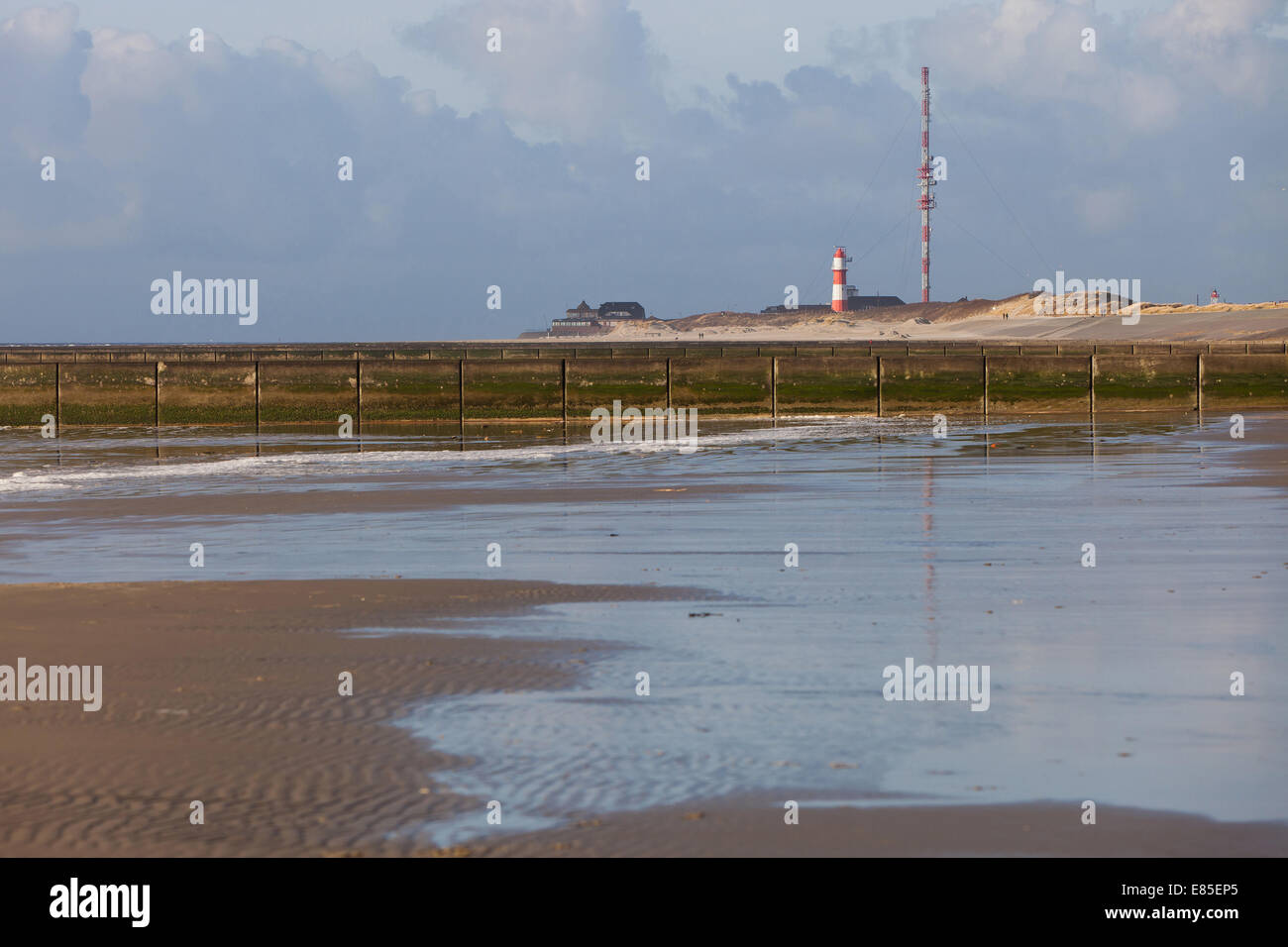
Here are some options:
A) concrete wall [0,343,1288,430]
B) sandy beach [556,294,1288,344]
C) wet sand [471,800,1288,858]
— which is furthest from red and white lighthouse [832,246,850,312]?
wet sand [471,800,1288,858]

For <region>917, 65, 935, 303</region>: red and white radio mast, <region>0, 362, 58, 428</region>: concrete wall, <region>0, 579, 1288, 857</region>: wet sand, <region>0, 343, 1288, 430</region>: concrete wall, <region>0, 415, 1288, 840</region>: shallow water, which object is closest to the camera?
<region>0, 579, 1288, 857</region>: wet sand

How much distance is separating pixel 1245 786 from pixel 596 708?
354 centimetres

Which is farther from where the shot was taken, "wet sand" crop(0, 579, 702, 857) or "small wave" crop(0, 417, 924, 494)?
"small wave" crop(0, 417, 924, 494)

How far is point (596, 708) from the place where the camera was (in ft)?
29.1

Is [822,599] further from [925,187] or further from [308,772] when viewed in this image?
[925,187]

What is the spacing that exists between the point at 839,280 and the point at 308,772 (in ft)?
574

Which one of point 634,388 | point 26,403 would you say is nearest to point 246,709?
point 634,388

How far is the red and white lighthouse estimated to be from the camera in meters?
176

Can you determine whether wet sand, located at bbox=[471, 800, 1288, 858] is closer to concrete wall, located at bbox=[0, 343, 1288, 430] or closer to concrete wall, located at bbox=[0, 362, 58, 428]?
concrete wall, located at bbox=[0, 343, 1288, 430]

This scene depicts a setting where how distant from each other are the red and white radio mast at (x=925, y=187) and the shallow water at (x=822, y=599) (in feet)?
467

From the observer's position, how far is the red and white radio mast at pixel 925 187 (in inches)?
6457

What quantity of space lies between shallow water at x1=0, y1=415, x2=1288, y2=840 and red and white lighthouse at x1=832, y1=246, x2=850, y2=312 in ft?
490

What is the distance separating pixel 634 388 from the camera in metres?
52.4
